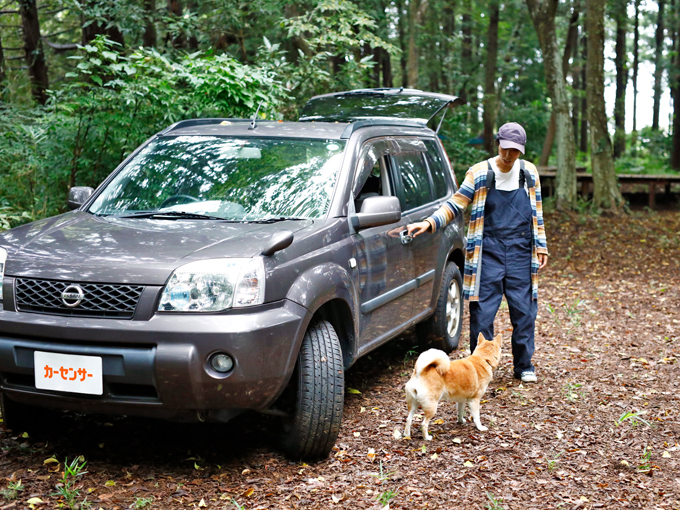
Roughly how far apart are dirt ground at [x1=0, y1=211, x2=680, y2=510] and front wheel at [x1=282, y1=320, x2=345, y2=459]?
167mm

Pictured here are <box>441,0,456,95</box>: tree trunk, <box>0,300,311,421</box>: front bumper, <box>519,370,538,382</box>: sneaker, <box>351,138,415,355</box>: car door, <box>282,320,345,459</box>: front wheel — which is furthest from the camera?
<box>441,0,456,95</box>: tree trunk

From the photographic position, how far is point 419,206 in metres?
5.60

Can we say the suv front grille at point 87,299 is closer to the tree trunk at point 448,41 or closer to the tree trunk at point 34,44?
the tree trunk at point 34,44

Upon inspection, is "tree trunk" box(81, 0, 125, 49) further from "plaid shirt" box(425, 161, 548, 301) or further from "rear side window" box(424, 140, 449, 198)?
"plaid shirt" box(425, 161, 548, 301)

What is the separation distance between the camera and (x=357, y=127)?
15.8ft

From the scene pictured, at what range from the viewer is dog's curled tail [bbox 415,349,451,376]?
13.2 feet

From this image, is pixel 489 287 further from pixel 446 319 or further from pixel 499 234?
pixel 446 319

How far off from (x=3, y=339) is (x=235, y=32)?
10.9 metres

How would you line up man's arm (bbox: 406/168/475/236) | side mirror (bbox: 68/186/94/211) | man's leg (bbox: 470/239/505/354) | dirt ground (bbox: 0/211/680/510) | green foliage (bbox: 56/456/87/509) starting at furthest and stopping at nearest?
man's leg (bbox: 470/239/505/354), man's arm (bbox: 406/168/475/236), side mirror (bbox: 68/186/94/211), dirt ground (bbox: 0/211/680/510), green foliage (bbox: 56/456/87/509)

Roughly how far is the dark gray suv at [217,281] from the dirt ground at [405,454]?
12.6 inches

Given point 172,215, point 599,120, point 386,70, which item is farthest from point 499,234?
point 386,70

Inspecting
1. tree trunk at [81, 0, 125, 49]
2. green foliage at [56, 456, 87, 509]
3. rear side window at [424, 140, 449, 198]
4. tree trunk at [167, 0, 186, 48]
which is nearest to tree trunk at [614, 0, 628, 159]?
tree trunk at [167, 0, 186, 48]

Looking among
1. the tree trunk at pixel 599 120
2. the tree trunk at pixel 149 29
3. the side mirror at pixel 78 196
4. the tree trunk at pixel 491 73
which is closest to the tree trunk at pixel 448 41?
the tree trunk at pixel 491 73

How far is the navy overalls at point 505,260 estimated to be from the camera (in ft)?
16.9
